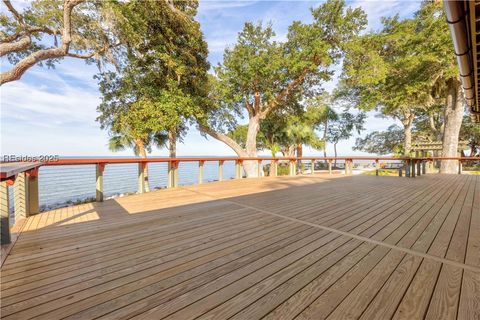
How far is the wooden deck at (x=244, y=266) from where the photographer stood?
4.23ft

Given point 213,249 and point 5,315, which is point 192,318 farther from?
point 5,315

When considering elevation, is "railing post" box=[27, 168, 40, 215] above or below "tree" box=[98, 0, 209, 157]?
below

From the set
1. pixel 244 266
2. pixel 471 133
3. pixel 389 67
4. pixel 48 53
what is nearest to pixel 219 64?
pixel 48 53

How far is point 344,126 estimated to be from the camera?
25062 millimetres

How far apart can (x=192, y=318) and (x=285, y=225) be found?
6.02 feet

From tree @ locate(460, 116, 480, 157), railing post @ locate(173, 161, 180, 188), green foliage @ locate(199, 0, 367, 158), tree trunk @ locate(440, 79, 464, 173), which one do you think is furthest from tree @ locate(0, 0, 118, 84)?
tree @ locate(460, 116, 480, 157)

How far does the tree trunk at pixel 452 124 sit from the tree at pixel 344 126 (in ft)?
45.8

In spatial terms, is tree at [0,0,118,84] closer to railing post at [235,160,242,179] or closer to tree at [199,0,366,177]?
tree at [199,0,366,177]

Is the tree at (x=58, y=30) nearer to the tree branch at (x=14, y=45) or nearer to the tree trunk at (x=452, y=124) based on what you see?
the tree branch at (x=14, y=45)

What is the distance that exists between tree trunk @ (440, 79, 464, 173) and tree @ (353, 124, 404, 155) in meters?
15.9

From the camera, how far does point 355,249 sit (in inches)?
82.6

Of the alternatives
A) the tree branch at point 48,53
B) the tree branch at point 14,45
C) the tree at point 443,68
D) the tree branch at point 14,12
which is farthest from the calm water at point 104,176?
the tree at point 443,68

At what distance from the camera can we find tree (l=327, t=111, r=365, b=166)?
81.3ft

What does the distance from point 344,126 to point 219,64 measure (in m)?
18.4
